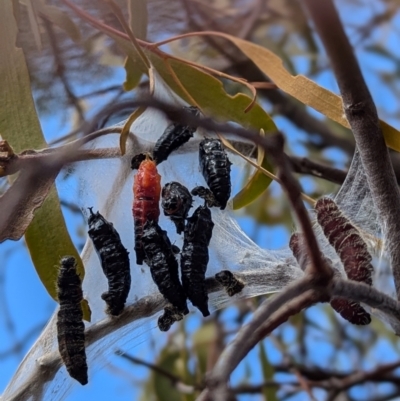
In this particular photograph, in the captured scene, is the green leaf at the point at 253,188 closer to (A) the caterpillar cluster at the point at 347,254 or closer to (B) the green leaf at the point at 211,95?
(B) the green leaf at the point at 211,95

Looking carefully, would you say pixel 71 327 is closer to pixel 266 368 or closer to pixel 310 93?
pixel 310 93

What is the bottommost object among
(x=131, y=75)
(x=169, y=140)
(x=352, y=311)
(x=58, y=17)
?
(x=352, y=311)

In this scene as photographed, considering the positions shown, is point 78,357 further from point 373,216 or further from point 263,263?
point 373,216

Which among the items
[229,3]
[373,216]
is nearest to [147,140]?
[373,216]

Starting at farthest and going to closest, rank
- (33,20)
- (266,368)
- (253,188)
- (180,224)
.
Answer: (266,368), (253,188), (33,20), (180,224)

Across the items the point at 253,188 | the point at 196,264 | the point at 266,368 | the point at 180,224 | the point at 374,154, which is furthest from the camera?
the point at 266,368

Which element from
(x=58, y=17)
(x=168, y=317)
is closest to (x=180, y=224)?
(x=168, y=317)

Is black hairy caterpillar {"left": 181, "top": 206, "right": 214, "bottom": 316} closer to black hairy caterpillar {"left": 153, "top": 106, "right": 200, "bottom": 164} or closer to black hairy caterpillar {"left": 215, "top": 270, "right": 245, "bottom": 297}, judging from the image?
black hairy caterpillar {"left": 215, "top": 270, "right": 245, "bottom": 297}

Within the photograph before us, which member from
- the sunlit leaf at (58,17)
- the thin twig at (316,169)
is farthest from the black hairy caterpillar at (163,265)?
the thin twig at (316,169)
